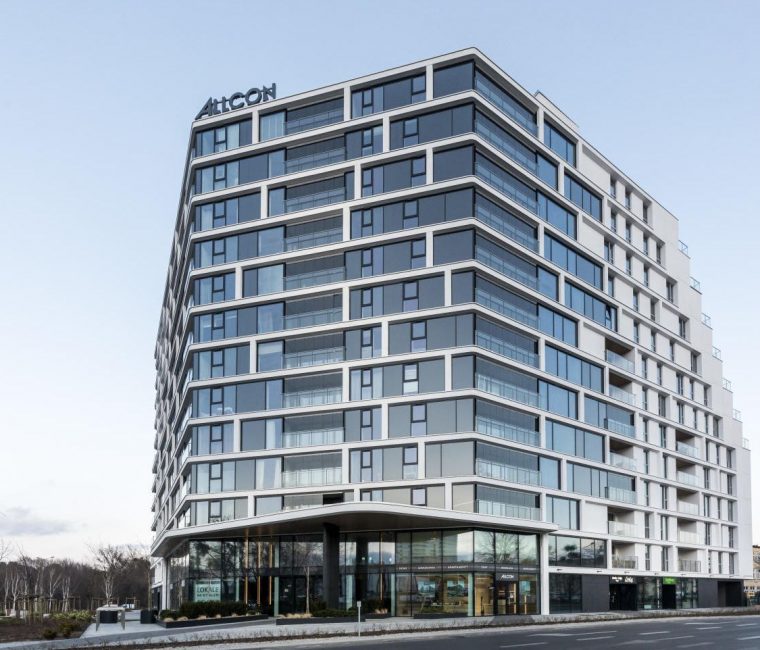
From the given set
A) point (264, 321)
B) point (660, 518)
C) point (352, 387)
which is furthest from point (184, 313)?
point (660, 518)

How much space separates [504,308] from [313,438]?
48.9 feet

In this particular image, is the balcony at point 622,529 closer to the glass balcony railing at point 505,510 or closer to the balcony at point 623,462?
the balcony at point 623,462

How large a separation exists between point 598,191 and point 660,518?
88.8 feet

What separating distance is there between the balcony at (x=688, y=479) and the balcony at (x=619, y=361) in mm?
12619

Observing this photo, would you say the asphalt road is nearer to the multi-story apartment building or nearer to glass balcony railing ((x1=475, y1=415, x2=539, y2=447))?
the multi-story apartment building

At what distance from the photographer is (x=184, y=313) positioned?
74.6 metres

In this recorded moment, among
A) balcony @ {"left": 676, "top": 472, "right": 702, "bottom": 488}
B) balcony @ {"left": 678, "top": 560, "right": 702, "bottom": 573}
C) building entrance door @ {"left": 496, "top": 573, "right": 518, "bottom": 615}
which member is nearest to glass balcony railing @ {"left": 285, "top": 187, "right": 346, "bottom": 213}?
building entrance door @ {"left": 496, "top": 573, "right": 518, "bottom": 615}

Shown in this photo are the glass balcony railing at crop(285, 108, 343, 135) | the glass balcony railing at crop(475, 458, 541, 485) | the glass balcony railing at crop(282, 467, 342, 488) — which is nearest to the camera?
the glass balcony railing at crop(475, 458, 541, 485)

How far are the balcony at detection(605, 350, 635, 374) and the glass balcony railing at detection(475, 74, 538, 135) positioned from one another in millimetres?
18811

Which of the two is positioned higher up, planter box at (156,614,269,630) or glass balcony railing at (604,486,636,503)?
glass balcony railing at (604,486,636,503)

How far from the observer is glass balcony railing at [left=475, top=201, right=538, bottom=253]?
60.8 m

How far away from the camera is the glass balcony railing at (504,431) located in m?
57.8

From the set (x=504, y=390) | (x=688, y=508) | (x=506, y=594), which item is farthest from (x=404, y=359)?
(x=688, y=508)

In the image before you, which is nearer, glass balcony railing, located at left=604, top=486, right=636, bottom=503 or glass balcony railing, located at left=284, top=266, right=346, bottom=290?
glass balcony railing, located at left=284, top=266, right=346, bottom=290
